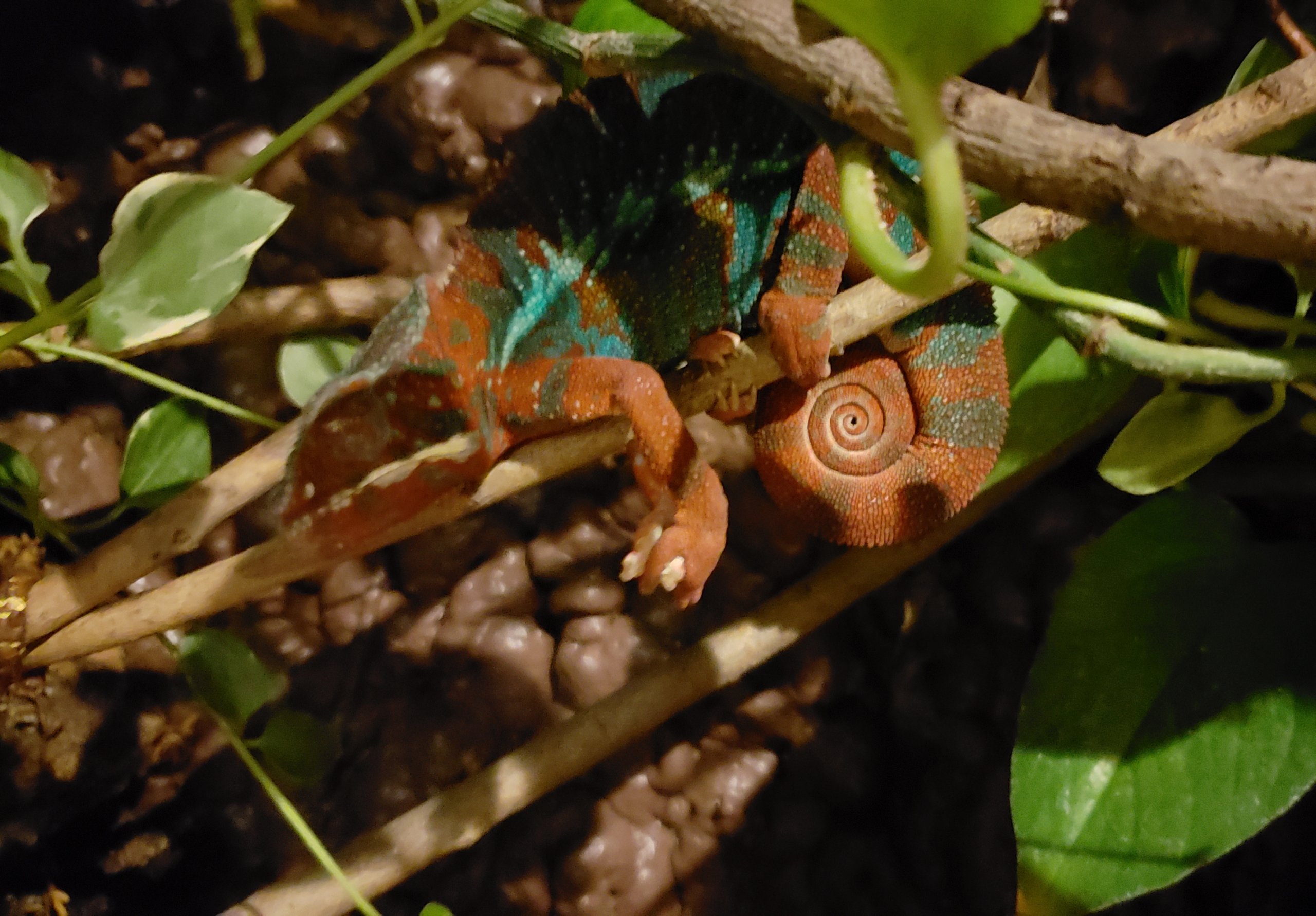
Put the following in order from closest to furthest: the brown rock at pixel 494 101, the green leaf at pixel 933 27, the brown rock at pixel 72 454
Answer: the green leaf at pixel 933 27, the brown rock at pixel 72 454, the brown rock at pixel 494 101

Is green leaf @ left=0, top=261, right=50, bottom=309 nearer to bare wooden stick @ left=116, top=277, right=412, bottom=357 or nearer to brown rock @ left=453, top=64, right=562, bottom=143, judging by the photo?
bare wooden stick @ left=116, top=277, right=412, bottom=357

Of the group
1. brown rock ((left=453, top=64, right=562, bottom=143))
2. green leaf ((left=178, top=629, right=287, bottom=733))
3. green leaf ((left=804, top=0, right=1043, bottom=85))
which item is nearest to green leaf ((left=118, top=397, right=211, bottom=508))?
green leaf ((left=178, top=629, right=287, bottom=733))

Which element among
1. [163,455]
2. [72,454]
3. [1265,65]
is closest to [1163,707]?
[1265,65]

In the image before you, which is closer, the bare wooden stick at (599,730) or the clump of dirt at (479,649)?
the bare wooden stick at (599,730)

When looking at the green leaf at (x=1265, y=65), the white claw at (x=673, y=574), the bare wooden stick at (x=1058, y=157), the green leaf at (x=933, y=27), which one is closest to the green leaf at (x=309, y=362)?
the white claw at (x=673, y=574)

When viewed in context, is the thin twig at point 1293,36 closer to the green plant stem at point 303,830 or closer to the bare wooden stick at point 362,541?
the bare wooden stick at point 362,541

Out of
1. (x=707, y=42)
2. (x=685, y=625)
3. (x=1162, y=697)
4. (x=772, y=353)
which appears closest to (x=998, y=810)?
(x=1162, y=697)

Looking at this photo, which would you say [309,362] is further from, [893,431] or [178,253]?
[893,431]
